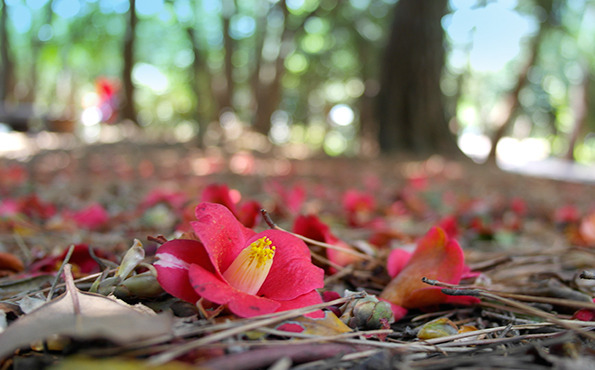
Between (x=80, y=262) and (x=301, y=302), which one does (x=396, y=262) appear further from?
(x=80, y=262)

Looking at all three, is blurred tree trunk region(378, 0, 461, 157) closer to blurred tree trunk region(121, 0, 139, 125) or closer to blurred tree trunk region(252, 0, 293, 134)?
blurred tree trunk region(252, 0, 293, 134)

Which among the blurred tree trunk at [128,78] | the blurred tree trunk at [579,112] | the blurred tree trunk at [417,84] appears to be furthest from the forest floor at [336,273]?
the blurred tree trunk at [579,112]

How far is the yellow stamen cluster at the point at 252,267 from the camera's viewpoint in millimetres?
701

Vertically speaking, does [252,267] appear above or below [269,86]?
below

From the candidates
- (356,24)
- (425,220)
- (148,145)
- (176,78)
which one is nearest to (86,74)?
(176,78)

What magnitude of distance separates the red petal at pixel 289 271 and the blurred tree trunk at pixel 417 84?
4947 millimetres

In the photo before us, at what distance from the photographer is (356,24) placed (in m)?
12.4

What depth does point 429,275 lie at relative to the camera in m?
0.86

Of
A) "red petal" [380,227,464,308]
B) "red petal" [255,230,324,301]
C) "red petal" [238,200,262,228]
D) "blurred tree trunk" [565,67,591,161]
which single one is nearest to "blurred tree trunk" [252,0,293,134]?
"red petal" [238,200,262,228]

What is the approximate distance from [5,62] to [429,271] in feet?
39.5

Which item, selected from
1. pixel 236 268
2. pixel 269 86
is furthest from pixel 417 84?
pixel 236 268

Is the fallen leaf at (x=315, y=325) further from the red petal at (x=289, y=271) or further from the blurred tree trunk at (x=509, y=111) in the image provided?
the blurred tree trunk at (x=509, y=111)

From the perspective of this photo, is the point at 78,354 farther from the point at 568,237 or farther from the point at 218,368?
the point at 568,237

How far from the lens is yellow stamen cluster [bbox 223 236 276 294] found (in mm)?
701
